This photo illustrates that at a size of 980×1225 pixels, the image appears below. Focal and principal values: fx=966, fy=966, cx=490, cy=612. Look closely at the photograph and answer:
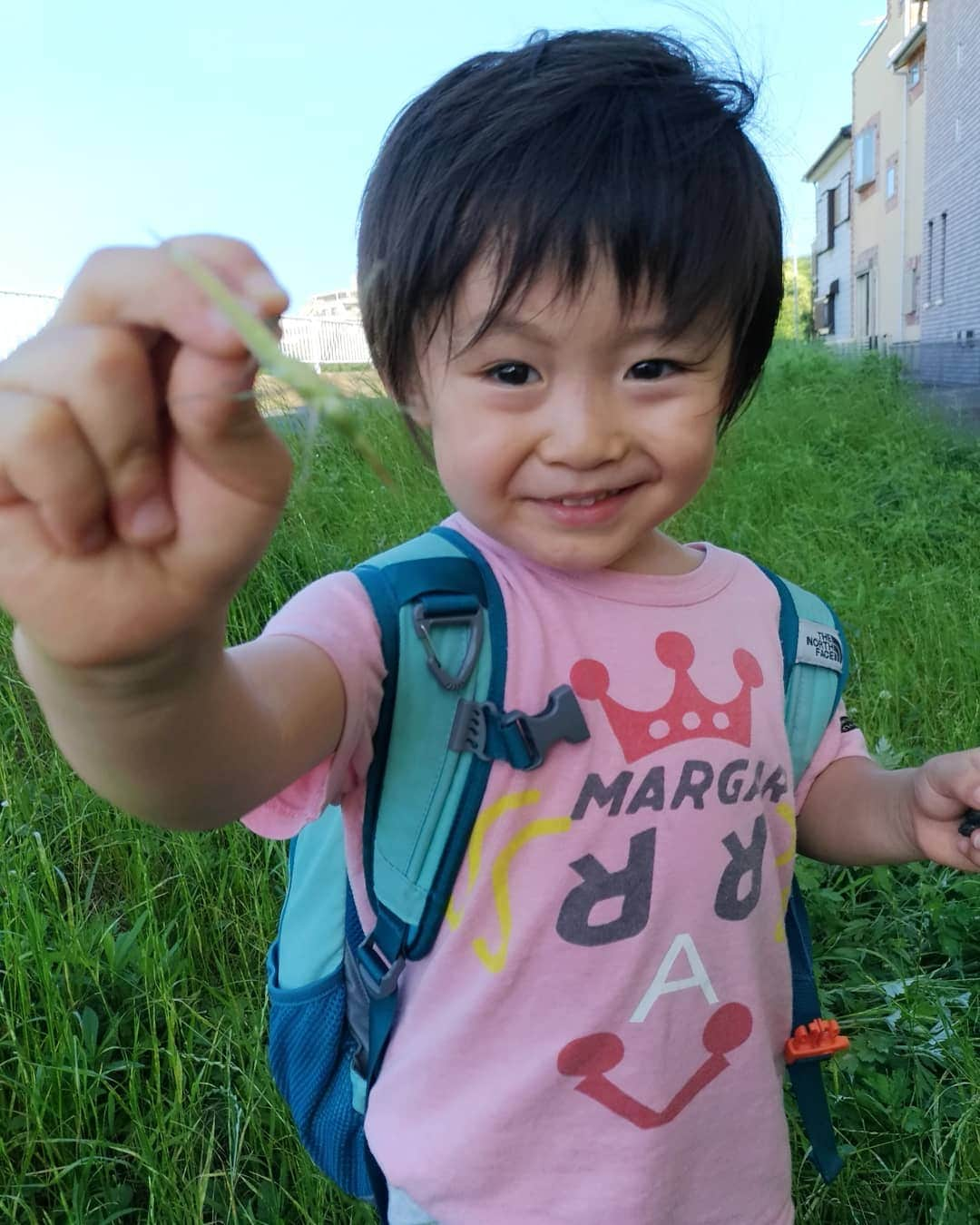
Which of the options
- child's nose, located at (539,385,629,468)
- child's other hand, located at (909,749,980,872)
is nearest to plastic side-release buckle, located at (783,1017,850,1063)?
child's other hand, located at (909,749,980,872)

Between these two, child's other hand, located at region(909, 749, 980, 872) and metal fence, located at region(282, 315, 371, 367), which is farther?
child's other hand, located at region(909, 749, 980, 872)

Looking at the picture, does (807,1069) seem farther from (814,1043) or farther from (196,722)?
(196,722)

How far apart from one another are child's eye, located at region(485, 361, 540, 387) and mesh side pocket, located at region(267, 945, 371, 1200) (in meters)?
0.73

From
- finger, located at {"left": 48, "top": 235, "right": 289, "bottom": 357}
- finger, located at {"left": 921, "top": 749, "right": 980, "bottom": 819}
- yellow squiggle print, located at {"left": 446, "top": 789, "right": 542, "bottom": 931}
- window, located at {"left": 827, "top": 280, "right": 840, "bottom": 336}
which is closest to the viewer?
finger, located at {"left": 48, "top": 235, "right": 289, "bottom": 357}

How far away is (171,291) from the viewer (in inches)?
22.1

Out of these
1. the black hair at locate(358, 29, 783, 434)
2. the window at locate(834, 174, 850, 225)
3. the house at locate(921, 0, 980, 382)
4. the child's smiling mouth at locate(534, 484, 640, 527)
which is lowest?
the child's smiling mouth at locate(534, 484, 640, 527)

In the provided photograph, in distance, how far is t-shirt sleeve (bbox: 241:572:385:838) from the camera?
39.2 inches

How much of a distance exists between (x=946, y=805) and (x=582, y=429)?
2.36ft

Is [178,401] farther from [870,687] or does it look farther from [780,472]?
[780,472]

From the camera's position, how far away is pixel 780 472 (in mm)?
6723

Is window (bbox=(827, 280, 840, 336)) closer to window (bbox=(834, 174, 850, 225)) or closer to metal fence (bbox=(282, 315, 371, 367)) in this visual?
window (bbox=(834, 174, 850, 225))

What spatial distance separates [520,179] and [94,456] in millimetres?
680

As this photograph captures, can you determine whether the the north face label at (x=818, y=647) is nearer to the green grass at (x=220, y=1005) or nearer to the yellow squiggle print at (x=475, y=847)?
the yellow squiggle print at (x=475, y=847)

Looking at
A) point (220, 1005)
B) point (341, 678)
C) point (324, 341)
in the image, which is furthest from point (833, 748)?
point (220, 1005)
